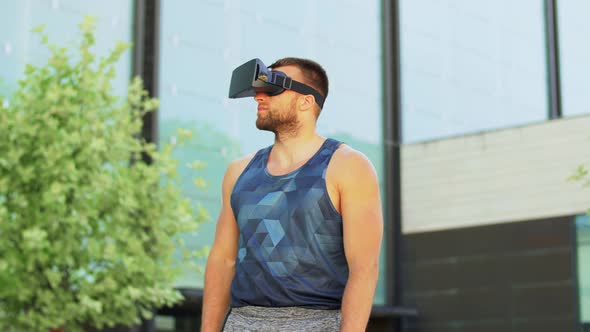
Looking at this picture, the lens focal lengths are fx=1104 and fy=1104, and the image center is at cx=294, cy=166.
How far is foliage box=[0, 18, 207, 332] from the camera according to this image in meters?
11.1

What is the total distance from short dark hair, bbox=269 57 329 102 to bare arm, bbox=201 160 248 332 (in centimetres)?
39

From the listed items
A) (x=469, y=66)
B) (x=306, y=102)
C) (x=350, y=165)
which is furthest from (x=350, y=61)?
(x=350, y=165)

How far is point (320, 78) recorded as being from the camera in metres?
3.78

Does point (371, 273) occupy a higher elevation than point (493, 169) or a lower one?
lower

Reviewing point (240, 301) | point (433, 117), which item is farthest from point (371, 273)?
point (433, 117)

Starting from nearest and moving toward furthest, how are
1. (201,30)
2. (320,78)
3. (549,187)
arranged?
(320,78) → (201,30) → (549,187)

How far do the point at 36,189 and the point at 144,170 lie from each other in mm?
1244

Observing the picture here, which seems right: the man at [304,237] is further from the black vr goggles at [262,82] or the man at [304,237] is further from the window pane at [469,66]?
the window pane at [469,66]

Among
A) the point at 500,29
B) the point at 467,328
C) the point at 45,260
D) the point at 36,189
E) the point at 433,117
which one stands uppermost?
the point at 500,29

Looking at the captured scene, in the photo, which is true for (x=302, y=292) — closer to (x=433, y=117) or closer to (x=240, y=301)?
(x=240, y=301)

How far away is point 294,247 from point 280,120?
0.47 m

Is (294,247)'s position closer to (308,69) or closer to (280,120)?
(280,120)

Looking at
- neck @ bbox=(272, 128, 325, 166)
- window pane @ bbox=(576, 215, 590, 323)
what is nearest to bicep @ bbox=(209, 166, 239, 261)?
neck @ bbox=(272, 128, 325, 166)

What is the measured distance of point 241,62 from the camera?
1795 cm
